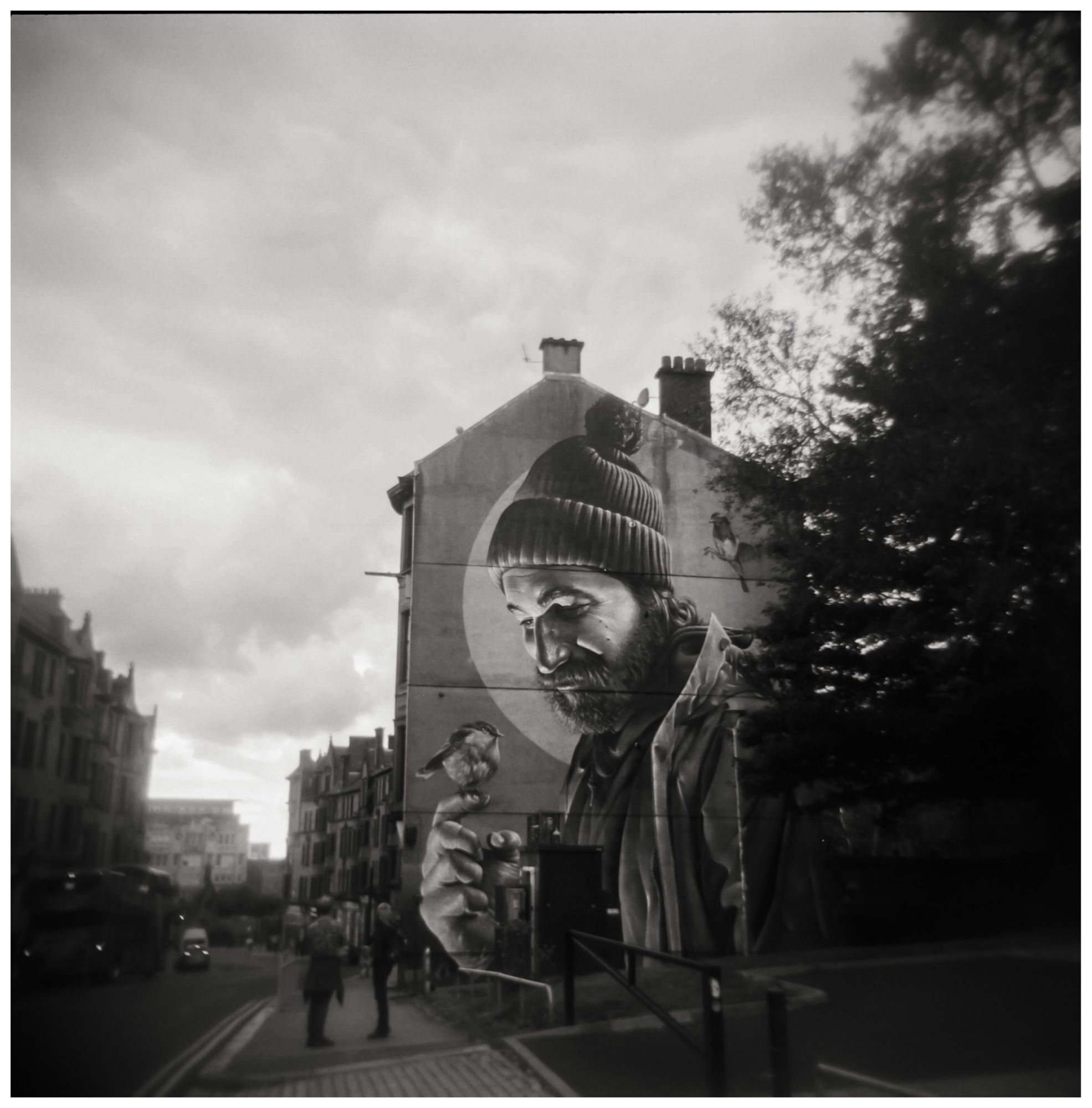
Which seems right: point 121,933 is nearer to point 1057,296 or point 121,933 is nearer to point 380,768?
point 380,768

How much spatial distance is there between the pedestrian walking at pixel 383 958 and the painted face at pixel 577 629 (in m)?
2.63

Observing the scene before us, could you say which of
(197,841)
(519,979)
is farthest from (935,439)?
(197,841)

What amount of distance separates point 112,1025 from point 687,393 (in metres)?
6.10

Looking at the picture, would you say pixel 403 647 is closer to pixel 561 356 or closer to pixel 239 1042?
pixel 561 356

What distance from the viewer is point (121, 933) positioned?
5.14 m

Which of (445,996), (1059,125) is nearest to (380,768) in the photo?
(445,996)

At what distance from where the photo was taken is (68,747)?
5.12 meters

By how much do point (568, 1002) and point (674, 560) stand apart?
13.4ft

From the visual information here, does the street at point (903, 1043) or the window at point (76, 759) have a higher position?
the window at point (76, 759)

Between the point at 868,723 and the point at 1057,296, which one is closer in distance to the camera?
the point at 1057,296

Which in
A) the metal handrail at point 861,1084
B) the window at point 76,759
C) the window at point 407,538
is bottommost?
the metal handrail at point 861,1084

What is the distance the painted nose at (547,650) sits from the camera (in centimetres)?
809

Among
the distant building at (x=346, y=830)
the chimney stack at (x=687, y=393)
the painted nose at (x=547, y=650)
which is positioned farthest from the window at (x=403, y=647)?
the chimney stack at (x=687, y=393)

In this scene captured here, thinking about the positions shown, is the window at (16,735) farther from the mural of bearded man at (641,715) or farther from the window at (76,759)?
the mural of bearded man at (641,715)
